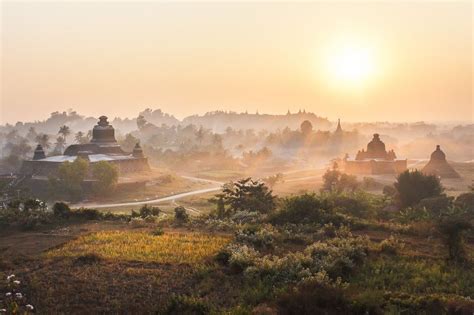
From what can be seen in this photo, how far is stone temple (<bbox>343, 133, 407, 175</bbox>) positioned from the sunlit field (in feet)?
155

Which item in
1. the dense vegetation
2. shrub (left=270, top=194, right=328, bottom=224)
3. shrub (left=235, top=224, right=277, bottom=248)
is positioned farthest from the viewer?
shrub (left=270, top=194, right=328, bottom=224)

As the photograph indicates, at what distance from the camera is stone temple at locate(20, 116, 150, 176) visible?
193 feet

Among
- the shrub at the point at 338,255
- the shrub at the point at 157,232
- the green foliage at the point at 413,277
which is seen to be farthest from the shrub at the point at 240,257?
the shrub at the point at 157,232

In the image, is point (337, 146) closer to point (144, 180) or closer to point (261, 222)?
point (144, 180)

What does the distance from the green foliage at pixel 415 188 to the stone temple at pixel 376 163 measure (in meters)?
30.9

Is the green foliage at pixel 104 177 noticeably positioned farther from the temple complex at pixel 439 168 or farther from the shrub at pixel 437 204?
the temple complex at pixel 439 168

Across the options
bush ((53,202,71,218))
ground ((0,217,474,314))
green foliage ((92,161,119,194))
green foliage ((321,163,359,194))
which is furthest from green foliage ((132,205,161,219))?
green foliage ((321,163,359,194))

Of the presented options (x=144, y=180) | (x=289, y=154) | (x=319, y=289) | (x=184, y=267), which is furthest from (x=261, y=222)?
(x=289, y=154)

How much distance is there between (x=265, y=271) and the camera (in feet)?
47.9

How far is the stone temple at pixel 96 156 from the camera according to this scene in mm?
58938

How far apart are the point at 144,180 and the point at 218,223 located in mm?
36826

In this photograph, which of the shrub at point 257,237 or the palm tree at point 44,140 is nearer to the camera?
the shrub at point 257,237

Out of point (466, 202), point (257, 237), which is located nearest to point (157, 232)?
point (257, 237)

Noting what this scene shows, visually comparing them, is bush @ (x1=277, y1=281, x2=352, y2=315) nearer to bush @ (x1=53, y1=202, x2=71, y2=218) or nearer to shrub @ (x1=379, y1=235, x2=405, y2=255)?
shrub @ (x1=379, y1=235, x2=405, y2=255)
